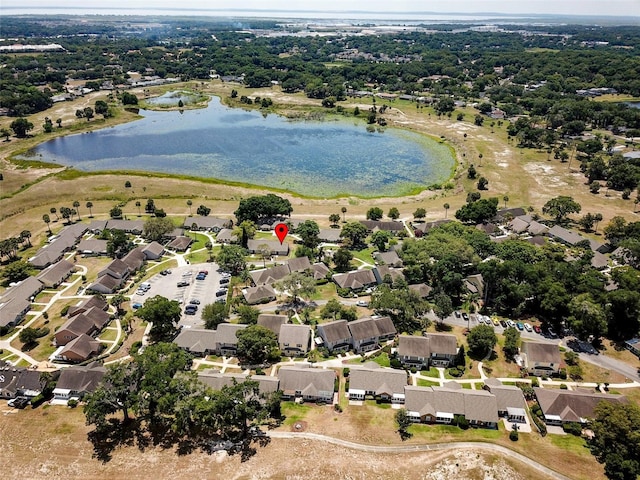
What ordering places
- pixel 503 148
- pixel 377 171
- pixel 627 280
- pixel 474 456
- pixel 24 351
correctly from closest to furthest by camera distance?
pixel 474 456 < pixel 24 351 < pixel 627 280 < pixel 377 171 < pixel 503 148

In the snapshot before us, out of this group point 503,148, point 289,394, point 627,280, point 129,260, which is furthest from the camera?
point 503,148

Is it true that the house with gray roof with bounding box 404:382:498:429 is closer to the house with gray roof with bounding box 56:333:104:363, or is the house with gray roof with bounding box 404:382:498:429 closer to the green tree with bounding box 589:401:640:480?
the green tree with bounding box 589:401:640:480

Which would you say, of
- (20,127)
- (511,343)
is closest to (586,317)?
(511,343)

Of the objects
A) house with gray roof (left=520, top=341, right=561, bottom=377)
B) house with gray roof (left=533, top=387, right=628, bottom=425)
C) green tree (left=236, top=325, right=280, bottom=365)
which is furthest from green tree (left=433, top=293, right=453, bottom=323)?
green tree (left=236, top=325, right=280, bottom=365)

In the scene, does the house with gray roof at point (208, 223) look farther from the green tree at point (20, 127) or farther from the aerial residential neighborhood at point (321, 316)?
the green tree at point (20, 127)

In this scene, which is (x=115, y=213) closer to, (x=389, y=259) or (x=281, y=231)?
(x=281, y=231)

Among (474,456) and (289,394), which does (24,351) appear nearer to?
(289,394)

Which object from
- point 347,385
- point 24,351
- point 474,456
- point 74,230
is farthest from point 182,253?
point 474,456

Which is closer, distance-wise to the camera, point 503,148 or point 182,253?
point 182,253

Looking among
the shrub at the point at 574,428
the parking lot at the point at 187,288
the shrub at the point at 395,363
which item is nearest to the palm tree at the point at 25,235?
the parking lot at the point at 187,288
